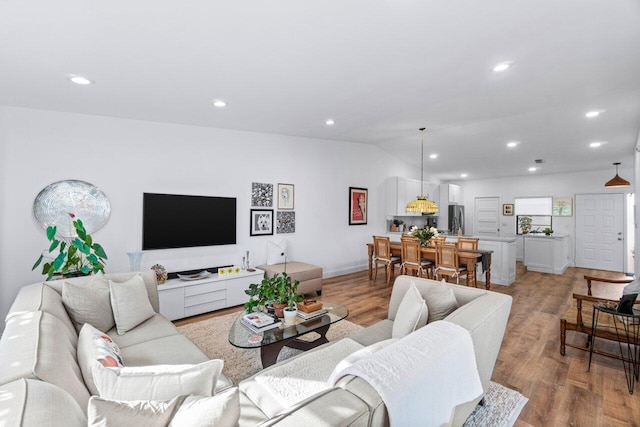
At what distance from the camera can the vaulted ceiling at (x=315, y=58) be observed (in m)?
1.86

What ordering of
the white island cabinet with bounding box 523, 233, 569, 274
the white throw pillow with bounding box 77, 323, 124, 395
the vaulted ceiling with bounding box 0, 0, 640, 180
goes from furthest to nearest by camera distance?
the white island cabinet with bounding box 523, 233, 569, 274, the vaulted ceiling with bounding box 0, 0, 640, 180, the white throw pillow with bounding box 77, 323, 124, 395

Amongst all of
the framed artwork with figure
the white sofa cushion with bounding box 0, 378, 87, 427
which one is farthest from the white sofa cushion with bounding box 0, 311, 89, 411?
the framed artwork with figure

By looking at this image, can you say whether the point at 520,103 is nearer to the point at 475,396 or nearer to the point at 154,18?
the point at 475,396

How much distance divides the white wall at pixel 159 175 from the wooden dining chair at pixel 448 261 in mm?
2028

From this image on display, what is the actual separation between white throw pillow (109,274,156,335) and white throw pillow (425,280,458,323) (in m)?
2.36

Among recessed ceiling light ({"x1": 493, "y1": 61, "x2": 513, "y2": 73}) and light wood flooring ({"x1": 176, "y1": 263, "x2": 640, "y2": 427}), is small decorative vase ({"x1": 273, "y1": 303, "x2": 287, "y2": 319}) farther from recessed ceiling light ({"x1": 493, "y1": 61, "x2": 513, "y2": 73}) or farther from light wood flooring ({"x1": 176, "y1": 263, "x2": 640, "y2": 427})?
recessed ceiling light ({"x1": 493, "y1": 61, "x2": 513, "y2": 73})

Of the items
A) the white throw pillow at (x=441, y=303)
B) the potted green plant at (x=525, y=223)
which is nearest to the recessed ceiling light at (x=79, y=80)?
the white throw pillow at (x=441, y=303)

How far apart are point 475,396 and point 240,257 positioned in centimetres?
392

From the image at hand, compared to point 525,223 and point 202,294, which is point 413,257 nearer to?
point 202,294

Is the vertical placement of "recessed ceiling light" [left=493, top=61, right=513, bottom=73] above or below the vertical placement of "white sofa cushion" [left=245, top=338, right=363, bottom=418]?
above

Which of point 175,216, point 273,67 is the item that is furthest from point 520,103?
point 175,216

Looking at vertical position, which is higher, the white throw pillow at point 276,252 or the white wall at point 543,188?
the white wall at point 543,188

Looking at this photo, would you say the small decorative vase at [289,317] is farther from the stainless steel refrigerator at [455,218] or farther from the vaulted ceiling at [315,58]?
the stainless steel refrigerator at [455,218]

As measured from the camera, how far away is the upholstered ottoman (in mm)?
4664
